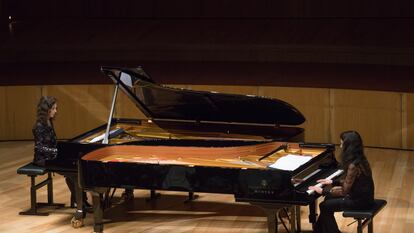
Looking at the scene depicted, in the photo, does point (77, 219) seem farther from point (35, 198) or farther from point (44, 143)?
point (44, 143)

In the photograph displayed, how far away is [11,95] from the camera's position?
386 inches

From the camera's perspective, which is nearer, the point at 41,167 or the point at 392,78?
the point at 41,167

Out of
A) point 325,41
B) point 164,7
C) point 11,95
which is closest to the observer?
point 11,95

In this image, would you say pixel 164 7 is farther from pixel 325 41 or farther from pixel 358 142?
pixel 358 142

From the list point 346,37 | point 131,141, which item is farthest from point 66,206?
point 346,37

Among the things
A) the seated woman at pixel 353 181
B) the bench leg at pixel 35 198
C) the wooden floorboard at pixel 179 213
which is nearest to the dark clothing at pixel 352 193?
the seated woman at pixel 353 181

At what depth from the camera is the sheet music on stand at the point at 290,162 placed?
6.18 metres

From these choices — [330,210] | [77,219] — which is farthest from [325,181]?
[77,219]

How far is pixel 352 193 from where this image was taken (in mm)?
5953

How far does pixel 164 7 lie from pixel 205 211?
18.9 feet

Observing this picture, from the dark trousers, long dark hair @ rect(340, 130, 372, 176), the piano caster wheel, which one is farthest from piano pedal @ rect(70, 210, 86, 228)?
long dark hair @ rect(340, 130, 372, 176)

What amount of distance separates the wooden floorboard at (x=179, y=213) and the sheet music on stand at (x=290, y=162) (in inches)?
25.6

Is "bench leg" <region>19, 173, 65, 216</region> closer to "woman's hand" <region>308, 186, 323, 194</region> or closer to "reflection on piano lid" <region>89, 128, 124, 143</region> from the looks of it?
"reflection on piano lid" <region>89, 128, 124, 143</region>

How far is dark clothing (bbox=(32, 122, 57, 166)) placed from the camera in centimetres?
713
